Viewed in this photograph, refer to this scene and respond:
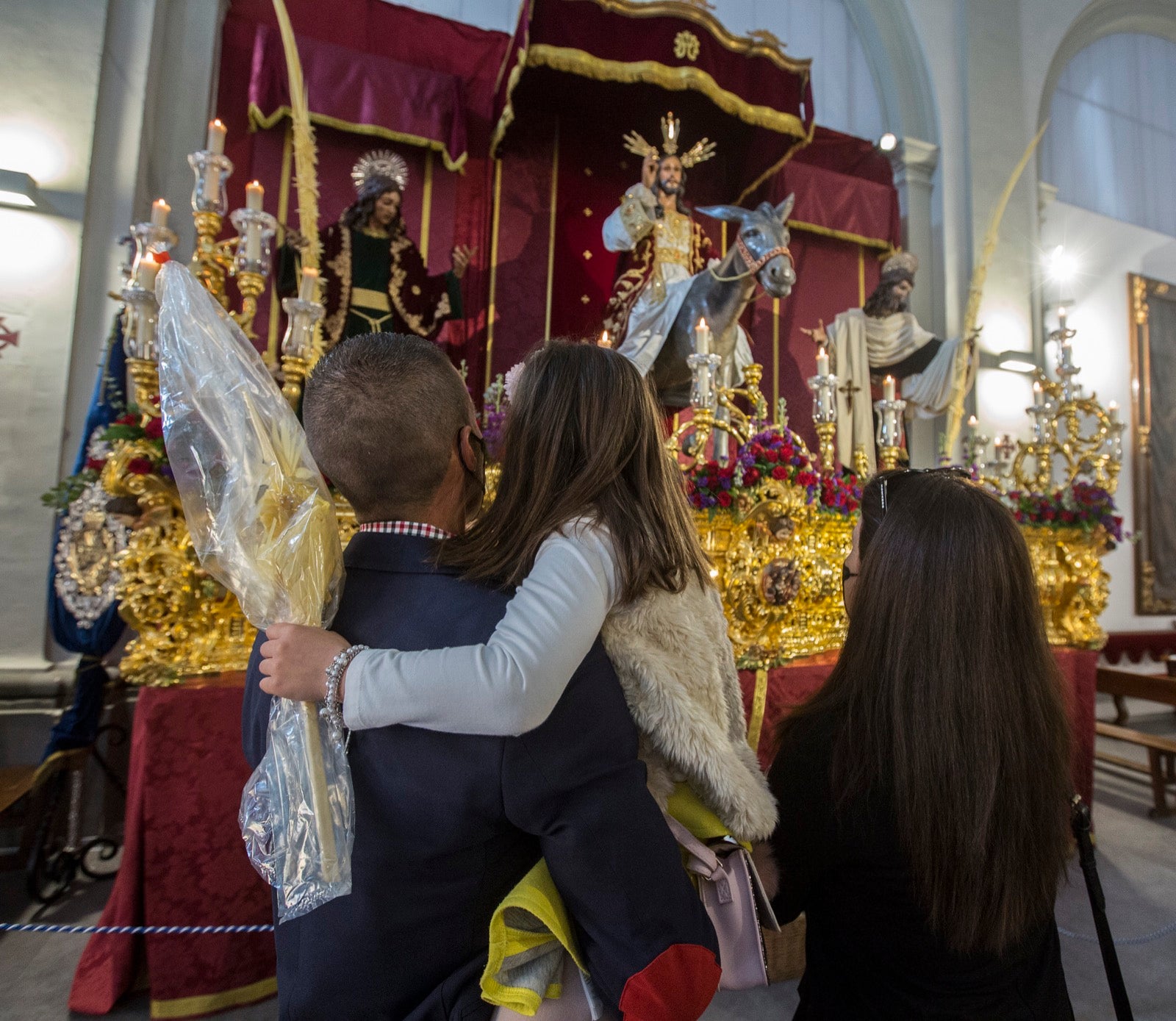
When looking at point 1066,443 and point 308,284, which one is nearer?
point 308,284

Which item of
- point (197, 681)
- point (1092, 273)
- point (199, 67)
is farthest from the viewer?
point (1092, 273)

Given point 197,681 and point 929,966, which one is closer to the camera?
point 929,966

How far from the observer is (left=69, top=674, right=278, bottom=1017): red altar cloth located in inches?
81.2

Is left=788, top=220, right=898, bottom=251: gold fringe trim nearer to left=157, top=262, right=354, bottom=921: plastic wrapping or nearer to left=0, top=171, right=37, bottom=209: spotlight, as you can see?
left=0, top=171, right=37, bottom=209: spotlight

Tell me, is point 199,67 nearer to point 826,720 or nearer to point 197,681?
point 197,681

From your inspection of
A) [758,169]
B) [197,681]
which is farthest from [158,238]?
[758,169]

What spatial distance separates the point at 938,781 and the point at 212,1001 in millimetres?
2290

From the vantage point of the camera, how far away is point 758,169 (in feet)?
19.5

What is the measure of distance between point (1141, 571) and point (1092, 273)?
351 cm

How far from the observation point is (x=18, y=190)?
11.8ft

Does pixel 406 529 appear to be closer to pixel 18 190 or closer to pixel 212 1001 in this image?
pixel 212 1001

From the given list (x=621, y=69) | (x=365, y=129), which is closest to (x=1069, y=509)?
(x=621, y=69)

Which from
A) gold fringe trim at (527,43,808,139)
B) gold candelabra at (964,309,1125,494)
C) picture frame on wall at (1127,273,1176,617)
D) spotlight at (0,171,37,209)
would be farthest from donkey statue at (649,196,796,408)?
picture frame on wall at (1127,273,1176,617)

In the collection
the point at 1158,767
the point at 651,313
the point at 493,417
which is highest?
the point at 651,313
